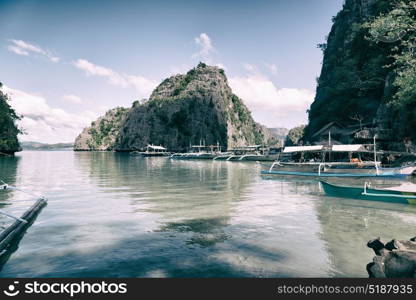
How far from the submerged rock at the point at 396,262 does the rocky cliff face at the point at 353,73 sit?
160ft

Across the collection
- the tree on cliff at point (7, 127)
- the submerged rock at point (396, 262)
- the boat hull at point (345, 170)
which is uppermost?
the tree on cliff at point (7, 127)

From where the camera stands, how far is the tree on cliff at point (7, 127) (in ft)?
289

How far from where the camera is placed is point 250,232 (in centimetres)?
1189

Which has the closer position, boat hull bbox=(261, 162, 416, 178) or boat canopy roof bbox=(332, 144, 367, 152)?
boat hull bbox=(261, 162, 416, 178)

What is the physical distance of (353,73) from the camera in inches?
2438

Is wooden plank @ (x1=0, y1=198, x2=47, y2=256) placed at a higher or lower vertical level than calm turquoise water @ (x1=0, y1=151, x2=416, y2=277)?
higher

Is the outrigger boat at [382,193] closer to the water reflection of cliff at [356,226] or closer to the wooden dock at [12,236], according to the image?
the water reflection of cliff at [356,226]

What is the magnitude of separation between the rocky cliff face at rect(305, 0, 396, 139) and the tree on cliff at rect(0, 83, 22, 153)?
87477 mm

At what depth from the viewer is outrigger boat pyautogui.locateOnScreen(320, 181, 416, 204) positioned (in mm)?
16219

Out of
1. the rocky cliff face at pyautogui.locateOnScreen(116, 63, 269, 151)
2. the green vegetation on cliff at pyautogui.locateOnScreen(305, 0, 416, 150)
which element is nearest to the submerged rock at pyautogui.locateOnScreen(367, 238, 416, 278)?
the green vegetation on cliff at pyautogui.locateOnScreen(305, 0, 416, 150)

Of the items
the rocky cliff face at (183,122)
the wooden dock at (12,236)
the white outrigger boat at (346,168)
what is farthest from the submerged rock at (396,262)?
the rocky cliff face at (183,122)

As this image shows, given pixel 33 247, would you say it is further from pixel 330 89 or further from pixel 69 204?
pixel 330 89

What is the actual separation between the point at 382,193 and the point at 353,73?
52.6m

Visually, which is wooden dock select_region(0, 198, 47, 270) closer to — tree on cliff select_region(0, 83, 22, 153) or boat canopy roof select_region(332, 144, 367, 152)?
boat canopy roof select_region(332, 144, 367, 152)
